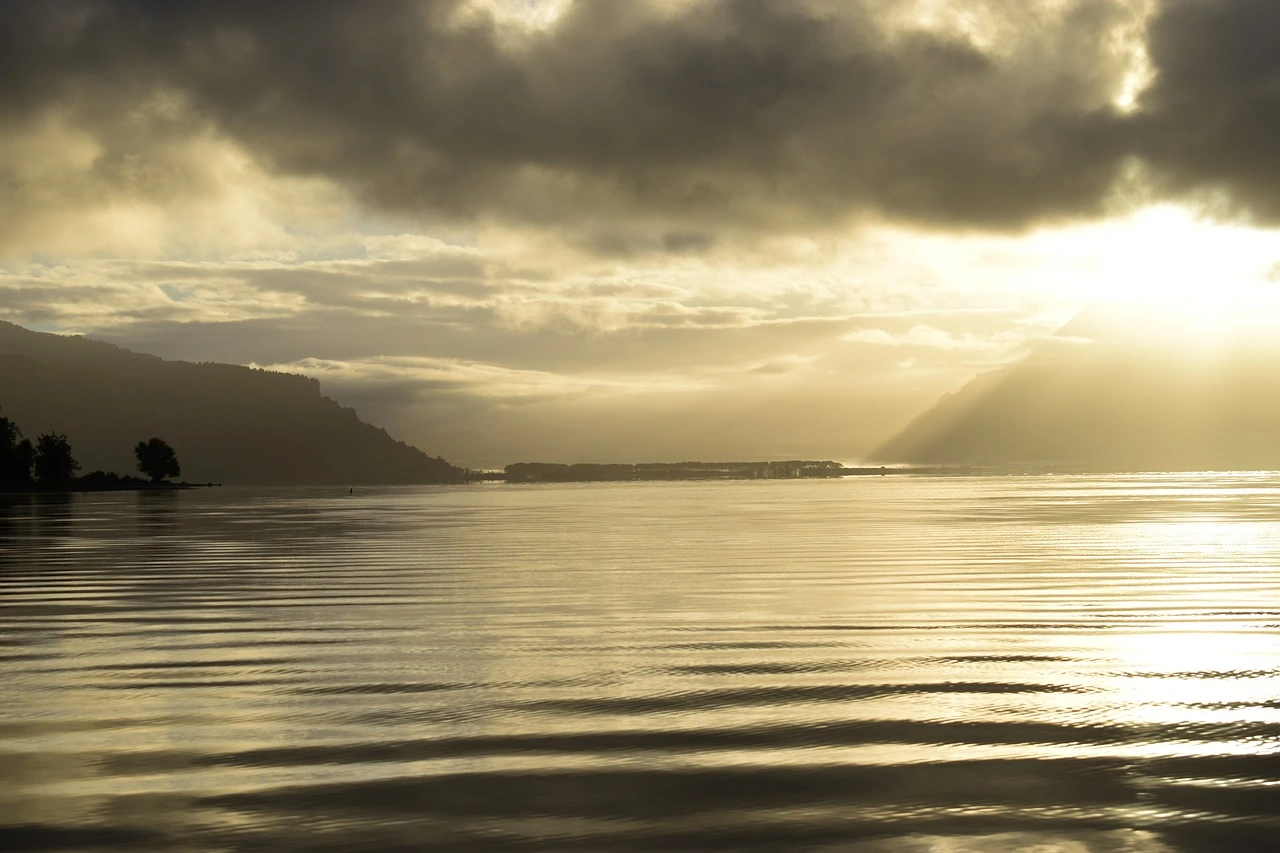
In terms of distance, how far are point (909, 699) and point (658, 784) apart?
4.53 metres

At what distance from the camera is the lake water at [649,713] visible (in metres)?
8.76

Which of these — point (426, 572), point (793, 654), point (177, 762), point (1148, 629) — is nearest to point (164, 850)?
point (177, 762)

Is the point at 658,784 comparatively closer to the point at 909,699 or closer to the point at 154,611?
the point at 909,699

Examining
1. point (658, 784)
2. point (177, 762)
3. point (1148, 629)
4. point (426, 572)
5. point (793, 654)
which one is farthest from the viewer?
point (426, 572)

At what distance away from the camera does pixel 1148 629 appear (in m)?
18.9

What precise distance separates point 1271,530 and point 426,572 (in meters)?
34.7

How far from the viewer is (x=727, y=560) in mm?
36656

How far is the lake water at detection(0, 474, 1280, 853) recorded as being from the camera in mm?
8758

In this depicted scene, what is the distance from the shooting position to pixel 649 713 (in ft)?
42.4

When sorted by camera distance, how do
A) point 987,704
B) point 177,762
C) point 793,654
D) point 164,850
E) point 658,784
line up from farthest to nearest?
point 793,654 < point 987,704 < point 177,762 < point 658,784 < point 164,850

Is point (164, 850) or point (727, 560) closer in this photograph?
point (164, 850)

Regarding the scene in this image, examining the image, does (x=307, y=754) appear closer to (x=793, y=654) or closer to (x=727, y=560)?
(x=793, y=654)

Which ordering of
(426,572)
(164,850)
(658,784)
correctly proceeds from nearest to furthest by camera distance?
(164,850)
(658,784)
(426,572)

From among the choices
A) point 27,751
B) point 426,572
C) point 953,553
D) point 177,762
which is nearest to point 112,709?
point 27,751
